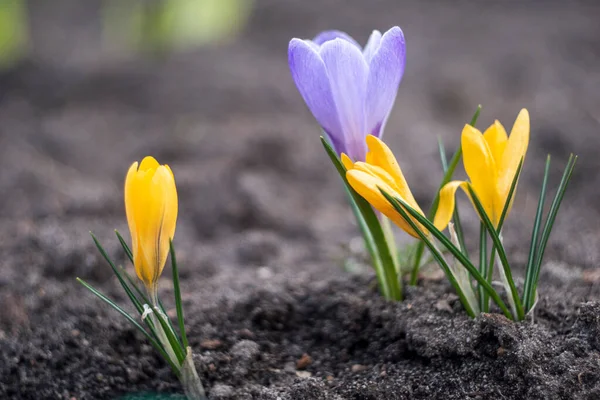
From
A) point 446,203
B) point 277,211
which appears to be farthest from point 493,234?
point 277,211

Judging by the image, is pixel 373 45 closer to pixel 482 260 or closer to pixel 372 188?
pixel 372 188

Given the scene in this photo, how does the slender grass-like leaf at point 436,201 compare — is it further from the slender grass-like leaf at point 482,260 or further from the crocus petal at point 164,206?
the crocus petal at point 164,206

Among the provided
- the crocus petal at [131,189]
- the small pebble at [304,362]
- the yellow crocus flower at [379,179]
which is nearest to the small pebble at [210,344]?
the small pebble at [304,362]

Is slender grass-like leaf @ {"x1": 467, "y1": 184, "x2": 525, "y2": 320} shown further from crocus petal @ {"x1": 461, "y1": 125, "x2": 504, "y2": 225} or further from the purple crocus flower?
the purple crocus flower

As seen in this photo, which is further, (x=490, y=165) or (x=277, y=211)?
(x=277, y=211)

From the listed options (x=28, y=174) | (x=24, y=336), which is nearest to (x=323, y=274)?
(x=24, y=336)

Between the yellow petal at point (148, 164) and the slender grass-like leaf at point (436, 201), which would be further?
the slender grass-like leaf at point (436, 201)
